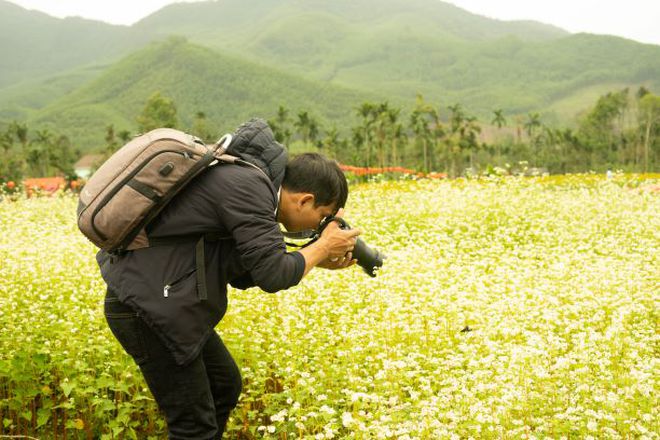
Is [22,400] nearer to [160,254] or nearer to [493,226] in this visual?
[160,254]

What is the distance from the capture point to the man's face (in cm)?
290

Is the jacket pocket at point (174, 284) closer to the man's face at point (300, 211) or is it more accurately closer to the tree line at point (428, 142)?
the man's face at point (300, 211)

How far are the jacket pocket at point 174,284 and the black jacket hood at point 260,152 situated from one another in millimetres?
560

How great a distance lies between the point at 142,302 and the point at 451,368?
304cm

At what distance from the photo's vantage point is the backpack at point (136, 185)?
260cm

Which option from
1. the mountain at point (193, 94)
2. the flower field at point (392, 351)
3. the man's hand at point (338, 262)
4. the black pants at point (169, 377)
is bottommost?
the flower field at point (392, 351)

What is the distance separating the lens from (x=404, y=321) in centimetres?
569

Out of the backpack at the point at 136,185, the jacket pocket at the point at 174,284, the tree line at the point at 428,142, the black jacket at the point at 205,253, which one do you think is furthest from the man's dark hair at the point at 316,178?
the tree line at the point at 428,142

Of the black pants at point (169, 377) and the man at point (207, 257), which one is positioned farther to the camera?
the black pants at point (169, 377)

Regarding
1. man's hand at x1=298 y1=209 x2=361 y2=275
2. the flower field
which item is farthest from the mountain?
man's hand at x1=298 y1=209 x2=361 y2=275

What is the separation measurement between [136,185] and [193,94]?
177m

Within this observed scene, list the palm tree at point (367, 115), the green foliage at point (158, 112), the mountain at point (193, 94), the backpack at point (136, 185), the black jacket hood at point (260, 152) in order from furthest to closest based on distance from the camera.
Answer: the mountain at point (193, 94)
the green foliage at point (158, 112)
the palm tree at point (367, 115)
the black jacket hood at point (260, 152)
the backpack at point (136, 185)

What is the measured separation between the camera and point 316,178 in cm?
287

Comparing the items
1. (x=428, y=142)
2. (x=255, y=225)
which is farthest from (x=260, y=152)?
(x=428, y=142)
